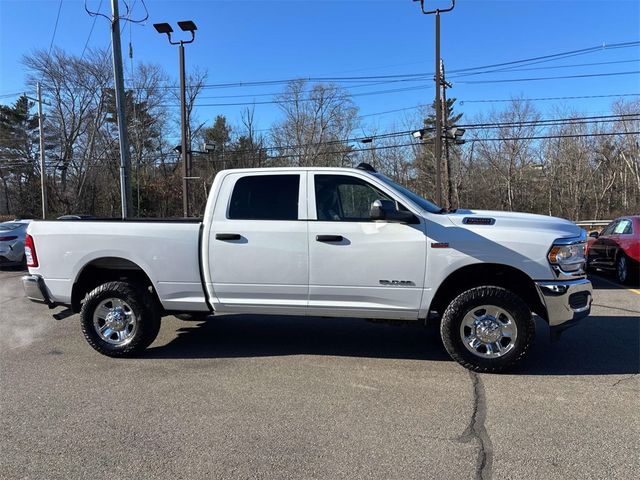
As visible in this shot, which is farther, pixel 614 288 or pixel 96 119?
pixel 96 119

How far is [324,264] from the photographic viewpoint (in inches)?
193

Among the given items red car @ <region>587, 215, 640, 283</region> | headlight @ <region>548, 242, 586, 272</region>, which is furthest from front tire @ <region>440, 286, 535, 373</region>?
red car @ <region>587, 215, 640, 283</region>

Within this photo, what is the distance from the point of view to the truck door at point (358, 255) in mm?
4762

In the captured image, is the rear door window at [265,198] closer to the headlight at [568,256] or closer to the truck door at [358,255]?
the truck door at [358,255]

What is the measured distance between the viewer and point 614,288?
32.0 ft

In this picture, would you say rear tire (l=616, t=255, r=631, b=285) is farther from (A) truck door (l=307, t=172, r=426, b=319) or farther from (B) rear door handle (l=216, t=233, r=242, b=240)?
(B) rear door handle (l=216, t=233, r=242, b=240)

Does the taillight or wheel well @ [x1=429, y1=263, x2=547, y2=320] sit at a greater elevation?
the taillight

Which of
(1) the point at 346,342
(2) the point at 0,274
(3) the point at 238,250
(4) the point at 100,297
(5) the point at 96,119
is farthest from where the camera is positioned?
(5) the point at 96,119

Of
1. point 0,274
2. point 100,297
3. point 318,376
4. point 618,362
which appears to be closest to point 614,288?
point 618,362

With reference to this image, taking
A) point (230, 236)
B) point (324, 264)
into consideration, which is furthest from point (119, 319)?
point (324, 264)

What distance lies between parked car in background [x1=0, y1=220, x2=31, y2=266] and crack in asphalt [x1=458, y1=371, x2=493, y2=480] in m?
14.3

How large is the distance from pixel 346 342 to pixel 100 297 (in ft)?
9.38

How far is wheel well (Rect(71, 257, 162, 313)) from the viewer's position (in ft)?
17.9

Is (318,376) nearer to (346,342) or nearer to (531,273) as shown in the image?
(346,342)
